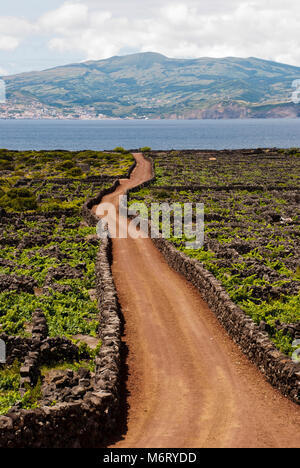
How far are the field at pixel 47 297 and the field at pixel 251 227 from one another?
835 cm

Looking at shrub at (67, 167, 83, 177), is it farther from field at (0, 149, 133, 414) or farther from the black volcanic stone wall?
the black volcanic stone wall

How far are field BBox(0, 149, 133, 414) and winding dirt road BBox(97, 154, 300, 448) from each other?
7.32 feet

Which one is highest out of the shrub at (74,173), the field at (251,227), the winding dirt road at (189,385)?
the shrub at (74,173)

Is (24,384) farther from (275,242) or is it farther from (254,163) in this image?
(254,163)

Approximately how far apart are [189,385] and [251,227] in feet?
101

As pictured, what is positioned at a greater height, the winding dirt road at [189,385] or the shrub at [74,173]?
the shrub at [74,173]

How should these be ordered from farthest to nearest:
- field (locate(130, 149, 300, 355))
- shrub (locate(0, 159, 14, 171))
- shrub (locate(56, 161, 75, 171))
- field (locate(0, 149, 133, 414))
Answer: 1. shrub (locate(0, 159, 14, 171))
2. shrub (locate(56, 161, 75, 171))
3. field (locate(130, 149, 300, 355))
4. field (locate(0, 149, 133, 414))

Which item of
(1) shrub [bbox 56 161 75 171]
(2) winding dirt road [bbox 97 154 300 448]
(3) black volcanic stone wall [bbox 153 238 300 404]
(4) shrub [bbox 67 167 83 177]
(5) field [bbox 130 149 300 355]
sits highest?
(1) shrub [bbox 56 161 75 171]

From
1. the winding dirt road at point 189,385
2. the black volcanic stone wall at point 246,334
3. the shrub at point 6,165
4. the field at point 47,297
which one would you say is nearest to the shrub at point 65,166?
the shrub at point 6,165

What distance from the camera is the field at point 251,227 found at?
25.4 m

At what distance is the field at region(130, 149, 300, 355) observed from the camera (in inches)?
1000

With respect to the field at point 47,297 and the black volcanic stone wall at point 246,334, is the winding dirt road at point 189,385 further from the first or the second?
the field at point 47,297

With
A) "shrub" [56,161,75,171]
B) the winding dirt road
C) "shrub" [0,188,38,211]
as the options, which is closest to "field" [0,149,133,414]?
"shrub" [0,188,38,211]

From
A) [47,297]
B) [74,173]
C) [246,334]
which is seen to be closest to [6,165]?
[74,173]
